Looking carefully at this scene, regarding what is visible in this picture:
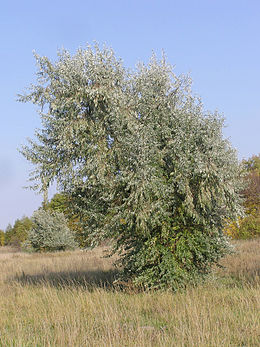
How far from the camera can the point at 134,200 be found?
11906 millimetres

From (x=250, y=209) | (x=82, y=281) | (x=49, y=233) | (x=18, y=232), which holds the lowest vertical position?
(x=82, y=281)

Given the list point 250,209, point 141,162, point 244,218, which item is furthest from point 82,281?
point 250,209

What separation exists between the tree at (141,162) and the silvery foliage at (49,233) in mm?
24742

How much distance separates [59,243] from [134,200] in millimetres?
27713

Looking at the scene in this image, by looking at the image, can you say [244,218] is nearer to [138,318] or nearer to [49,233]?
[49,233]

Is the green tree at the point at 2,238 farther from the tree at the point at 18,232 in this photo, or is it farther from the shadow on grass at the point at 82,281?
the shadow on grass at the point at 82,281

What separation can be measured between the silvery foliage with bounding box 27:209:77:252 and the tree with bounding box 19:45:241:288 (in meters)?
24.7

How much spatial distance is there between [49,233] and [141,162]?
2839 cm

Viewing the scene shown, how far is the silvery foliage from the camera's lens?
37.6 meters

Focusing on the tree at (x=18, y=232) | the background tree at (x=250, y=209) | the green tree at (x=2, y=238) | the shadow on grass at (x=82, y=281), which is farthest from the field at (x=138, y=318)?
the green tree at (x=2, y=238)

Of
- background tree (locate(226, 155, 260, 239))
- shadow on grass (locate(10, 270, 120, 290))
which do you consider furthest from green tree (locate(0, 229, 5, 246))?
shadow on grass (locate(10, 270, 120, 290))

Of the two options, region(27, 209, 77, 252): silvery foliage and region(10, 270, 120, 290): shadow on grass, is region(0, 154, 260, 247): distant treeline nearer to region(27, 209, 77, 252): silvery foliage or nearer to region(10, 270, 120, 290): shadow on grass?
region(27, 209, 77, 252): silvery foliage

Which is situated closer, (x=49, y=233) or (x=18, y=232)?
(x=49, y=233)

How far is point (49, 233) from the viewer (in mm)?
38000
